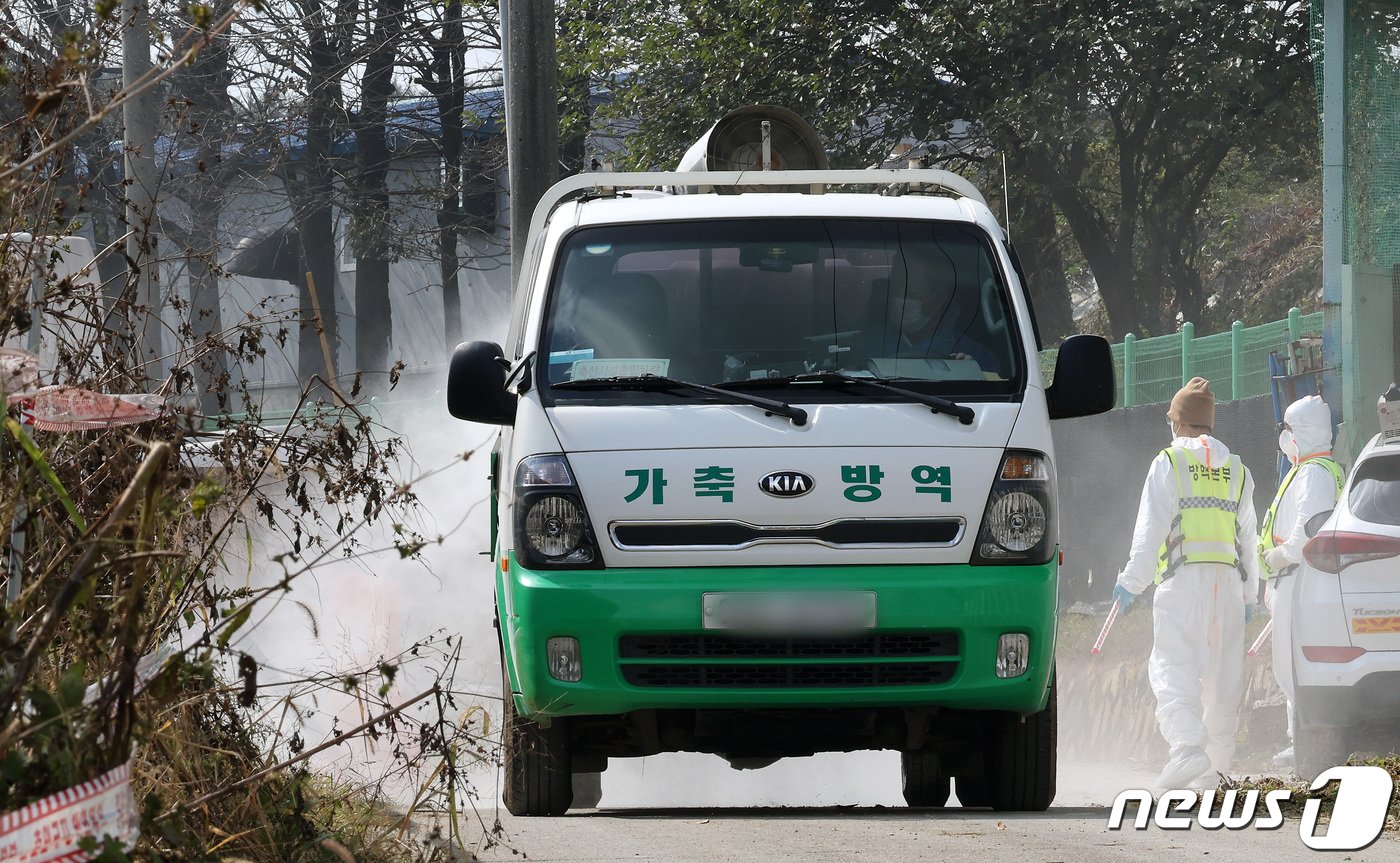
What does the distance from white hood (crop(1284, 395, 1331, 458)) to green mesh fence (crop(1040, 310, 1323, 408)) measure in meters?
6.43

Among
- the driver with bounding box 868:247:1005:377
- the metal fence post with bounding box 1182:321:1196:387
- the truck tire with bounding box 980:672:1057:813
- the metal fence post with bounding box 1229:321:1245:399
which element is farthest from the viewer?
the metal fence post with bounding box 1182:321:1196:387

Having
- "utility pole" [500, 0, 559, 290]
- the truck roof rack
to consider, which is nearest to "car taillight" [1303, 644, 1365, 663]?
the truck roof rack

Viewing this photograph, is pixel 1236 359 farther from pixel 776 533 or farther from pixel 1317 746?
pixel 776 533

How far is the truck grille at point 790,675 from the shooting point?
19.6 feet

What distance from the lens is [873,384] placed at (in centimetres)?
617

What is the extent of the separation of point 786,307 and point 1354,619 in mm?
3866

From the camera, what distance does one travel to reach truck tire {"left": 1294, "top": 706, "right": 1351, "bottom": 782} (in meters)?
9.16

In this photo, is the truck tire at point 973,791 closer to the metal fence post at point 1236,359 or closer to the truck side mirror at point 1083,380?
the truck side mirror at point 1083,380

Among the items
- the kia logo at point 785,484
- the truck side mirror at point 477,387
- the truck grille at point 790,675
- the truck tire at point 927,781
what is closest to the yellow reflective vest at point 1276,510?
the truck tire at point 927,781

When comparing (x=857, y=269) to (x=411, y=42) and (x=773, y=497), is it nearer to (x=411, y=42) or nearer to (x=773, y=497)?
(x=773, y=497)

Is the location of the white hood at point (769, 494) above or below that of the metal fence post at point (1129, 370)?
above

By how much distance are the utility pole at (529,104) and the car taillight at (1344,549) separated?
4.58m

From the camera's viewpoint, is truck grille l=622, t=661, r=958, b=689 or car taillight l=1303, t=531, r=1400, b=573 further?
car taillight l=1303, t=531, r=1400, b=573

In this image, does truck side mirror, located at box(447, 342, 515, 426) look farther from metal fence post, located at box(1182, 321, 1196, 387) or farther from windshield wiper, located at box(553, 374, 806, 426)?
metal fence post, located at box(1182, 321, 1196, 387)
